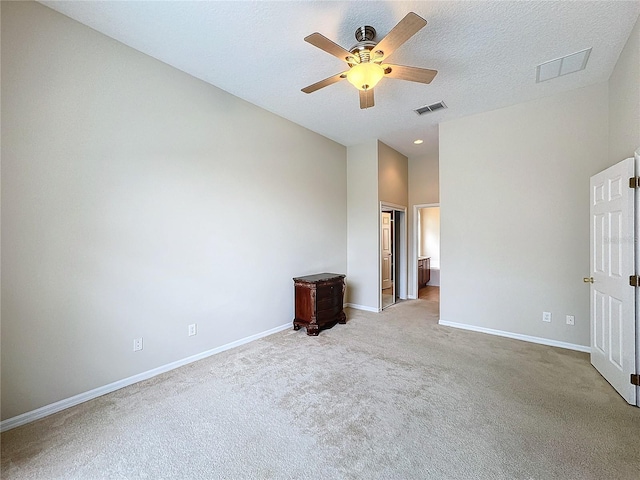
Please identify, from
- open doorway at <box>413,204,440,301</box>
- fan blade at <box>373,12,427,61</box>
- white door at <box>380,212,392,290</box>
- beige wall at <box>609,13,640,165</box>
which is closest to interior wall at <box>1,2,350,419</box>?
fan blade at <box>373,12,427,61</box>

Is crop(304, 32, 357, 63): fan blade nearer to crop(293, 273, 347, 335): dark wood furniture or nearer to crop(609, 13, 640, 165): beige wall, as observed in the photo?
crop(609, 13, 640, 165): beige wall

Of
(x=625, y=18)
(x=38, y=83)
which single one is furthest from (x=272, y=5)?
(x=625, y=18)

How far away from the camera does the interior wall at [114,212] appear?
2.03m

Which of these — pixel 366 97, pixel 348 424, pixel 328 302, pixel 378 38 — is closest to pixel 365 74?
pixel 366 97

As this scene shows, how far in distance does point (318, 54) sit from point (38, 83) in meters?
2.25

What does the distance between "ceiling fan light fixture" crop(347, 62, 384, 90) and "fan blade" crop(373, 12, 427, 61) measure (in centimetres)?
15

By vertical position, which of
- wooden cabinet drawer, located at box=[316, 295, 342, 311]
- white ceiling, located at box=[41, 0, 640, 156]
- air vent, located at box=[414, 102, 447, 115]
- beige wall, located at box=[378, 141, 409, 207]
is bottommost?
wooden cabinet drawer, located at box=[316, 295, 342, 311]

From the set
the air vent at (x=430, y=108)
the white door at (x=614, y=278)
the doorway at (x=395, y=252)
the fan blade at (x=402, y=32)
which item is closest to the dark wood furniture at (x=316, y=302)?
the doorway at (x=395, y=252)

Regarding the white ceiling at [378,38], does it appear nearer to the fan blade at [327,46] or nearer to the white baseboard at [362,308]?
the fan blade at [327,46]

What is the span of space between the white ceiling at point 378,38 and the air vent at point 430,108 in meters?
0.11

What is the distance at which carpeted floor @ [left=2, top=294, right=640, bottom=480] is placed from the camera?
1641mm

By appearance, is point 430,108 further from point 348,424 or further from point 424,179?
point 348,424

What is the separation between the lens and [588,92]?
10.6 ft

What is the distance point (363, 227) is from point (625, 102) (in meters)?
3.49
